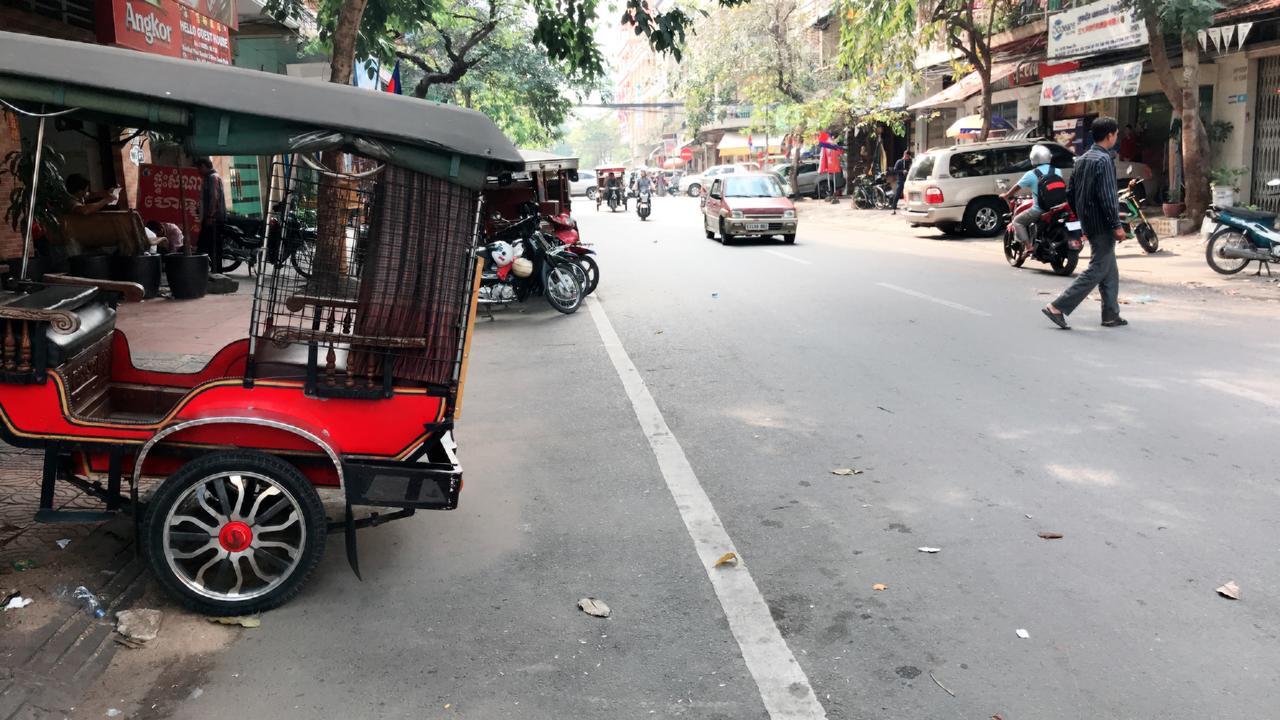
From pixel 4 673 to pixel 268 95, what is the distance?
86.1 inches

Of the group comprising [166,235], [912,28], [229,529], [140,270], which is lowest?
[229,529]

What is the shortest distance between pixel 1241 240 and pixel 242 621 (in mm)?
13782

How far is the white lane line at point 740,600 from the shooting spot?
3.33 meters

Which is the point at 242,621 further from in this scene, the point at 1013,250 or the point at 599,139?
the point at 599,139

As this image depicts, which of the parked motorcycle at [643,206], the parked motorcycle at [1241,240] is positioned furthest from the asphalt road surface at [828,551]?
the parked motorcycle at [643,206]

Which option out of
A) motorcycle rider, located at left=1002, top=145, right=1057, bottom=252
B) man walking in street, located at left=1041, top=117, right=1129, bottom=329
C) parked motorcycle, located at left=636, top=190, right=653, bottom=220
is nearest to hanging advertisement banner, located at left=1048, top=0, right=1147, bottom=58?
motorcycle rider, located at left=1002, top=145, right=1057, bottom=252

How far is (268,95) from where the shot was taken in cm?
372

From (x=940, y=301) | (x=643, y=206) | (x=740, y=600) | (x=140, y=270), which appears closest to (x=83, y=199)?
(x=140, y=270)

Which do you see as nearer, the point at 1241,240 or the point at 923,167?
the point at 1241,240

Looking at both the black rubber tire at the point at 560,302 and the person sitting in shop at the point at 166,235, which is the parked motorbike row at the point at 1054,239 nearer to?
the black rubber tire at the point at 560,302

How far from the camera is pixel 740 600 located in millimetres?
4082

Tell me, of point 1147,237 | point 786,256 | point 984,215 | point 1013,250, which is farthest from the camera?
point 984,215

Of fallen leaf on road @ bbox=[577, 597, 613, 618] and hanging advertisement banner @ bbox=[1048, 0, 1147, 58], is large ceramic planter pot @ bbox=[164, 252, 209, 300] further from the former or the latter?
hanging advertisement banner @ bbox=[1048, 0, 1147, 58]

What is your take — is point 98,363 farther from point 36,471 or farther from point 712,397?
point 712,397
